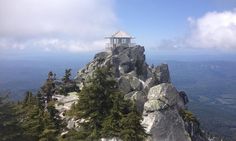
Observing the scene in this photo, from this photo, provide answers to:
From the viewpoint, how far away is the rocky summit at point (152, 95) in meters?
55.6

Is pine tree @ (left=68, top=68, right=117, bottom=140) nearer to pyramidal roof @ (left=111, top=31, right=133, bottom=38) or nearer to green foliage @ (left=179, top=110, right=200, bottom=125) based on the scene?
green foliage @ (left=179, top=110, right=200, bottom=125)

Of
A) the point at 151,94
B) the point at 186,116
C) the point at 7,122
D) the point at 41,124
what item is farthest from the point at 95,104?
the point at 186,116

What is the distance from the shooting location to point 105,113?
46906 millimetres

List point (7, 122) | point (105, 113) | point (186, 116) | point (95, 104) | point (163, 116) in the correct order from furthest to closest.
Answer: point (186, 116) → point (163, 116) → point (105, 113) → point (95, 104) → point (7, 122)

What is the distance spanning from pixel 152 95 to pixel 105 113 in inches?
648

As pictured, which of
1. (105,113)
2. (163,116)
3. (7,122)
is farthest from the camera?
(163,116)

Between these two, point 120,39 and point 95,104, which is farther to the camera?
point 120,39

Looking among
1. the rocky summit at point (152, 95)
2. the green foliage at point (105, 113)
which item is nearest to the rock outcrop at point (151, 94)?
the rocky summit at point (152, 95)

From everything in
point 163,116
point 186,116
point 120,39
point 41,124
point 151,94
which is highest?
point 120,39

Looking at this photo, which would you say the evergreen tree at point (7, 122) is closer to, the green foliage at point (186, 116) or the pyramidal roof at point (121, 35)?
the green foliage at point (186, 116)

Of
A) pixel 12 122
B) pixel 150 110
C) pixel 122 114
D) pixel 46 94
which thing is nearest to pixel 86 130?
pixel 122 114

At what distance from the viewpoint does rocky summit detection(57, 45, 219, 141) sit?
55.6 meters

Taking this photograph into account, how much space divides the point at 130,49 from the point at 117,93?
43058 millimetres

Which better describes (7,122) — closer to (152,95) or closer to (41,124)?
(41,124)
